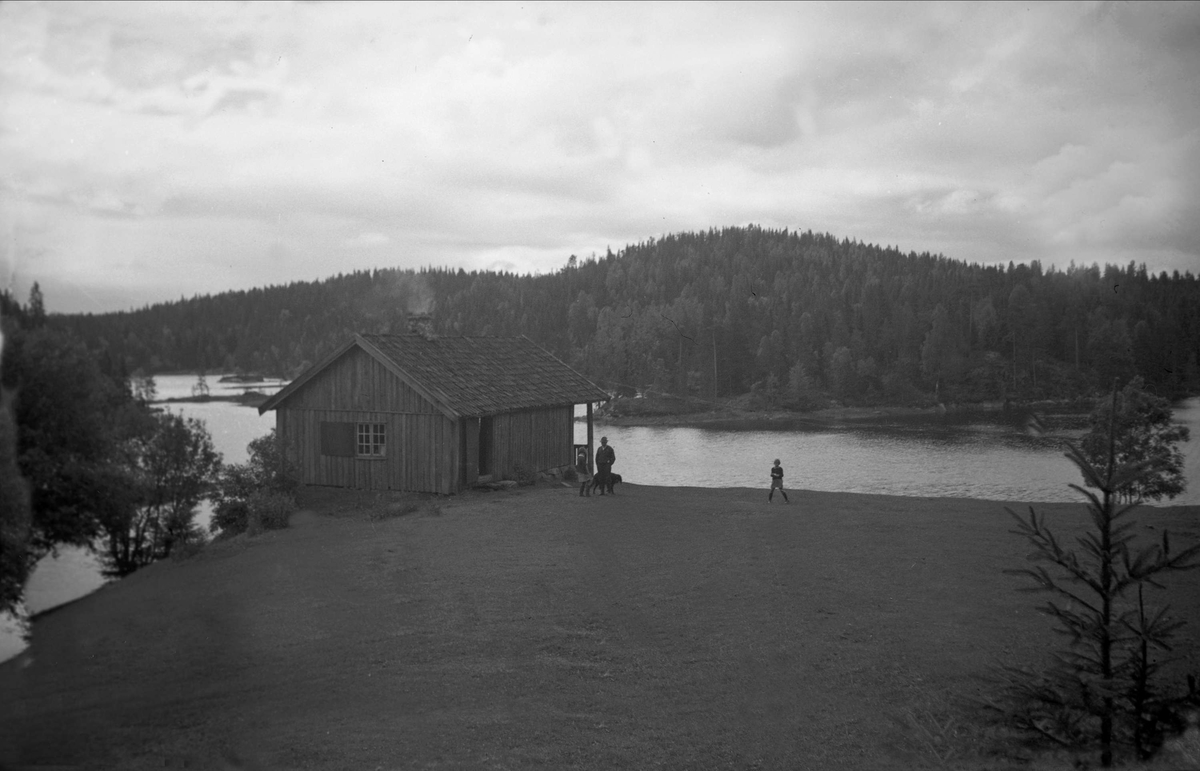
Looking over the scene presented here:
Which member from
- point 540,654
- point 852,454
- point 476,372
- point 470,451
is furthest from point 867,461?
point 540,654

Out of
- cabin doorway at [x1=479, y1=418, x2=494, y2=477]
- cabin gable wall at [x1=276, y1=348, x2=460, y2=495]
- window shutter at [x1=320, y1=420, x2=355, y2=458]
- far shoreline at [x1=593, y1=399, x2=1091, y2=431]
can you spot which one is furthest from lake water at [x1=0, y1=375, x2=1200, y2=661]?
cabin doorway at [x1=479, y1=418, x2=494, y2=477]

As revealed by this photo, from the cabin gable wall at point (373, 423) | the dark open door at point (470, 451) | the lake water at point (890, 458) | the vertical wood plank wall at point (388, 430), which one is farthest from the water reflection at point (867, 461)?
the cabin gable wall at point (373, 423)

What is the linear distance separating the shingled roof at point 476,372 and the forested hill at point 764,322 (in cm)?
162

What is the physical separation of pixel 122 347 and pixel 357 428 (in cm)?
901

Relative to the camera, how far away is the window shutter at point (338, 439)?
2373 centimetres

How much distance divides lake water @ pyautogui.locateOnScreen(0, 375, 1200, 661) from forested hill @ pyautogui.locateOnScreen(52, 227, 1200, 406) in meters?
2.08

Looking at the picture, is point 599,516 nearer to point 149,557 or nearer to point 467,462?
point 467,462

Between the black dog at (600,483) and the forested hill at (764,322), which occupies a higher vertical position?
the forested hill at (764,322)

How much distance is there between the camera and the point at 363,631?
415 inches

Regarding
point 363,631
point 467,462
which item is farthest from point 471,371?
point 363,631

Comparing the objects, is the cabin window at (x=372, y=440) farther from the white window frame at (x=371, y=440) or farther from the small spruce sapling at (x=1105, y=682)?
the small spruce sapling at (x=1105, y=682)

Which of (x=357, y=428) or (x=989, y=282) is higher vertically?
(x=989, y=282)

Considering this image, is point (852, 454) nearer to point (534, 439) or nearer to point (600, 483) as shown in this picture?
point (534, 439)

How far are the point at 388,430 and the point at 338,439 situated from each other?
5.43ft
